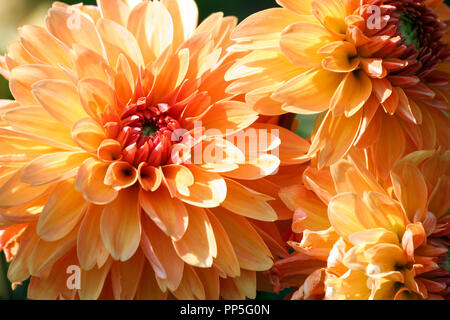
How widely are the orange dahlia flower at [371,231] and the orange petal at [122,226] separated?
0.16m

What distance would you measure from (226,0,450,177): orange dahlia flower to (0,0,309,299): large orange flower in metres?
0.04

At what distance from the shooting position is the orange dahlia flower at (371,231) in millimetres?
573

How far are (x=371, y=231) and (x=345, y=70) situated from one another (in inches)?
6.8

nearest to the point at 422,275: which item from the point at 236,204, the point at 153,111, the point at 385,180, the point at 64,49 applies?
the point at 385,180

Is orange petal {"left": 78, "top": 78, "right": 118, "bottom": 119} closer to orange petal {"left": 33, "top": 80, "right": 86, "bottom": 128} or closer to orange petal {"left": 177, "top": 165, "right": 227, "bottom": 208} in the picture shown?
orange petal {"left": 33, "top": 80, "right": 86, "bottom": 128}

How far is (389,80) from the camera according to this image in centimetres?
62

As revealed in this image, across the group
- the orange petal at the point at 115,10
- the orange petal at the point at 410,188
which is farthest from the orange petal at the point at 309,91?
the orange petal at the point at 115,10

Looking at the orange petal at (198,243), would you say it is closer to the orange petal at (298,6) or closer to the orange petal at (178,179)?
the orange petal at (178,179)

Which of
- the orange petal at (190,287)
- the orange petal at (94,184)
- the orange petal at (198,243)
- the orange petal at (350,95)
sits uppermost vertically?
the orange petal at (350,95)

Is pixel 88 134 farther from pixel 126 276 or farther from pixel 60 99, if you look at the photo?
pixel 126 276

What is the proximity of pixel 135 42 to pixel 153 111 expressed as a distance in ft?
0.26

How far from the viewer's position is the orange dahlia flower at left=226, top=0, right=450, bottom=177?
1.95 feet

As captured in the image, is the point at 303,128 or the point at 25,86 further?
the point at 303,128

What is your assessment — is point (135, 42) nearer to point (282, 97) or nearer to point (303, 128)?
point (282, 97)
